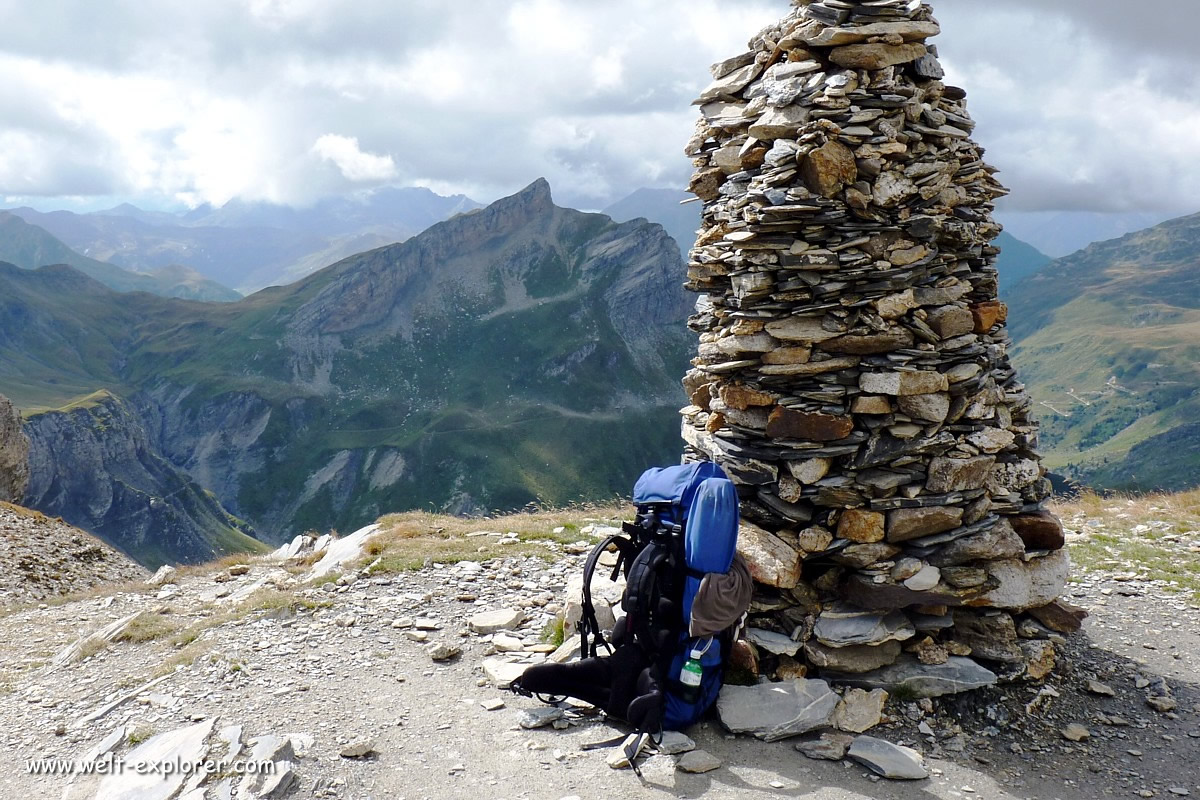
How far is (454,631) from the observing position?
39.8 feet

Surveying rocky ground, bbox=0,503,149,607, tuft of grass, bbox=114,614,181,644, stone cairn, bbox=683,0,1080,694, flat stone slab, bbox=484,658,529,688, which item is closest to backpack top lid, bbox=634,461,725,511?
stone cairn, bbox=683,0,1080,694

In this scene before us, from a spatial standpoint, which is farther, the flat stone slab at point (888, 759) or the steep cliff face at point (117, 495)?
the steep cliff face at point (117, 495)

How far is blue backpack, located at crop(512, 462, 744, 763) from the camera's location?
8.70m

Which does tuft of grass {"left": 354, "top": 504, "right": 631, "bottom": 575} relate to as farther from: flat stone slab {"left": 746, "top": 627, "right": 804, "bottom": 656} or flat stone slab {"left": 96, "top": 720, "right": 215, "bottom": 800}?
→ flat stone slab {"left": 746, "top": 627, "right": 804, "bottom": 656}

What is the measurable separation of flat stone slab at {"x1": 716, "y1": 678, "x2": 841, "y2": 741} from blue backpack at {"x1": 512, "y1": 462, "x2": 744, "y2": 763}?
0.93 feet

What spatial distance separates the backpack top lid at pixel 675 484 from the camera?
30.5ft

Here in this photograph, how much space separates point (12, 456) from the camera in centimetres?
4681

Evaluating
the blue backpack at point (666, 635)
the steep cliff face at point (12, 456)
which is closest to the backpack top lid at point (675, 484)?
the blue backpack at point (666, 635)

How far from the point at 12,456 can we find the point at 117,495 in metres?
150

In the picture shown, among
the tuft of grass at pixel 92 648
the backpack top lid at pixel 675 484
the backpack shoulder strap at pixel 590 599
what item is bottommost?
the tuft of grass at pixel 92 648

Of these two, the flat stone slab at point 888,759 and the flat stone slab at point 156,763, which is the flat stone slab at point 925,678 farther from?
the flat stone slab at point 156,763

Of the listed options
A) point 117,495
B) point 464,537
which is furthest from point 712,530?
point 117,495

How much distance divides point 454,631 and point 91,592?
14.2 metres

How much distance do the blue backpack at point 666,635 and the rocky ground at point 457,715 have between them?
368mm
